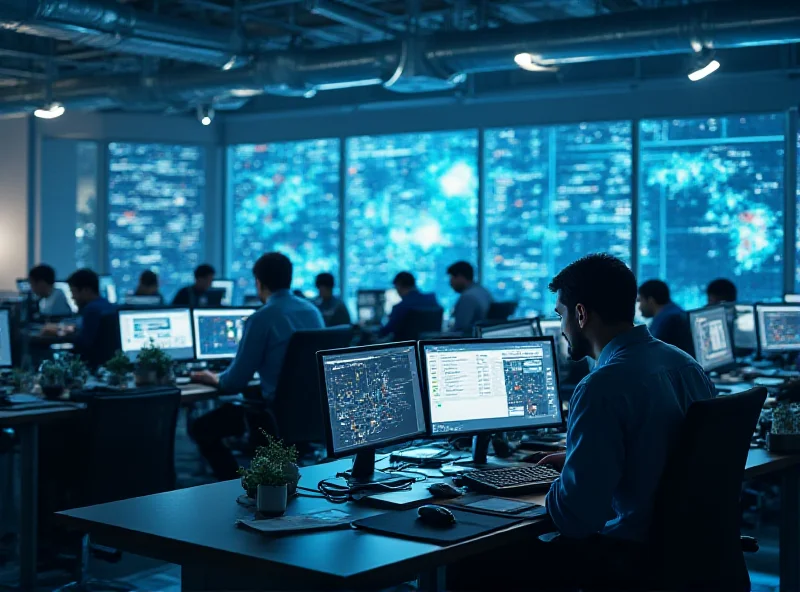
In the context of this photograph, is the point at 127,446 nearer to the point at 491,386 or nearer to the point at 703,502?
the point at 491,386

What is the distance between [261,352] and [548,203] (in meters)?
6.59

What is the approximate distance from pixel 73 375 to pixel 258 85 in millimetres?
4239

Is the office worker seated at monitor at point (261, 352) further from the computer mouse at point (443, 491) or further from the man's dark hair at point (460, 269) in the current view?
the man's dark hair at point (460, 269)

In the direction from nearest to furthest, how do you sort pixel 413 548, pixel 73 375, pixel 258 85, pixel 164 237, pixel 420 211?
pixel 413 548 → pixel 73 375 → pixel 258 85 → pixel 420 211 → pixel 164 237

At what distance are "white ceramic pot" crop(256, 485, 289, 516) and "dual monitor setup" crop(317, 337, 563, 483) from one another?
0.34m

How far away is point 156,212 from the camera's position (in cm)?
1374

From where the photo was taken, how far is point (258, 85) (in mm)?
9070

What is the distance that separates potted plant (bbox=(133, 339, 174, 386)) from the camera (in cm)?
577

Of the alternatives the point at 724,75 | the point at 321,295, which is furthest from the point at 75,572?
the point at 724,75

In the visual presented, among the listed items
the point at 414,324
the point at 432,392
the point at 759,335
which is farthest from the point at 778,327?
the point at 432,392

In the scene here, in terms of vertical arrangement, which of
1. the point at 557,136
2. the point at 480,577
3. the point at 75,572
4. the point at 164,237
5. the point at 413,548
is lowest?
the point at 75,572

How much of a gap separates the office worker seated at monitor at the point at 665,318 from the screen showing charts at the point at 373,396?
3363 millimetres

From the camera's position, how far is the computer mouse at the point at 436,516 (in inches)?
107

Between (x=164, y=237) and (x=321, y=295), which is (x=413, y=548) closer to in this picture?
(x=321, y=295)
